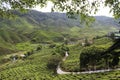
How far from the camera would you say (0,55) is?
197375 millimetres

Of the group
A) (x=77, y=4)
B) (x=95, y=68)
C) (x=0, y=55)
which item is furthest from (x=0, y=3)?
(x=0, y=55)

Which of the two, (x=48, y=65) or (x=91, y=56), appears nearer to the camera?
(x=91, y=56)

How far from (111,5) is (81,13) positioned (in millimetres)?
1669

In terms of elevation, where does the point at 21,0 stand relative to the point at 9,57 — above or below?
above

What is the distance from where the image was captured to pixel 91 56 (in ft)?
302

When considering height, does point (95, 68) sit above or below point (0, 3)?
below

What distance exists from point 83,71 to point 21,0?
88.2 metres

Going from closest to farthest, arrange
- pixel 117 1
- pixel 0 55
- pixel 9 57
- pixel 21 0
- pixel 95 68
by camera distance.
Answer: pixel 117 1 < pixel 21 0 < pixel 95 68 < pixel 9 57 < pixel 0 55

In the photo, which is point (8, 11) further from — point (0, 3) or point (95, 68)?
point (95, 68)

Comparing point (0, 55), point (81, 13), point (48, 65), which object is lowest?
point (0, 55)

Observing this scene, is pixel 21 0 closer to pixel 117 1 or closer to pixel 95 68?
pixel 117 1

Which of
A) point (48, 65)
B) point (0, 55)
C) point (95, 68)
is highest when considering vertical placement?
Result: point (95, 68)

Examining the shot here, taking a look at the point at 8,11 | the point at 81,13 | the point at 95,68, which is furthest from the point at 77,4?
the point at 95,68

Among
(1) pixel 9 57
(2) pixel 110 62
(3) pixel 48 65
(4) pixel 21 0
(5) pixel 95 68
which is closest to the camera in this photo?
(4) pixel 21 0
